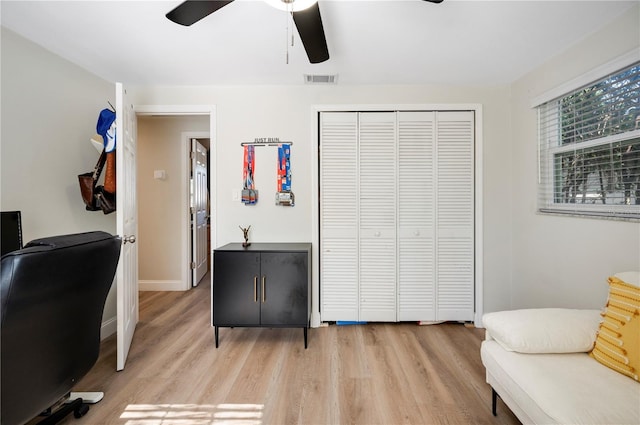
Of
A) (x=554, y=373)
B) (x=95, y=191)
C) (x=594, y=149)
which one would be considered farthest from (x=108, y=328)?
(x=594, y=149)

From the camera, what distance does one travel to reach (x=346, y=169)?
263 cm

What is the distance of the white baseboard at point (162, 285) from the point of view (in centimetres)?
366

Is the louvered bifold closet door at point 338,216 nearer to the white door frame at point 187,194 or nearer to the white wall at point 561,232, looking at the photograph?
the white wall at point 561,232

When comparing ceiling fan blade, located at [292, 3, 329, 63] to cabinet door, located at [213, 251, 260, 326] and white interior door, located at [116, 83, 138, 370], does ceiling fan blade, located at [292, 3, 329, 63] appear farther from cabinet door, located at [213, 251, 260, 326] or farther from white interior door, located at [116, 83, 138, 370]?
cabinet door, located at [213, 251, 260, 326]

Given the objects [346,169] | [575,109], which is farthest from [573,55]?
[346,169]

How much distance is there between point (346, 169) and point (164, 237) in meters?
2.79

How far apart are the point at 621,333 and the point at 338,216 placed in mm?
1951

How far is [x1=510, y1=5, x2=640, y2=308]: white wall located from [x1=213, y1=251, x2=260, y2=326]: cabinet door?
2425 mm

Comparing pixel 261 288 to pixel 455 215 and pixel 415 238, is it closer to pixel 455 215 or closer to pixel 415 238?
pixel 415 238

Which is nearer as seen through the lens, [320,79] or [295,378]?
[295,378]

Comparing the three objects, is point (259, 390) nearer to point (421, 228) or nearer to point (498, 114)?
point (421, 228)

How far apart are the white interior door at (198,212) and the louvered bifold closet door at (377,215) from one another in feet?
8.29

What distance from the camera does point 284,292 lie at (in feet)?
7.32

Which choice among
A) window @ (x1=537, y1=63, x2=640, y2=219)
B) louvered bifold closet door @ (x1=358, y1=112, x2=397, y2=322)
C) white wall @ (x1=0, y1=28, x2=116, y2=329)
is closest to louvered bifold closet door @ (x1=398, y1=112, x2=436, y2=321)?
louvered bifold closet door @ (x1=358, y1=112, x2=397, y2=322)
